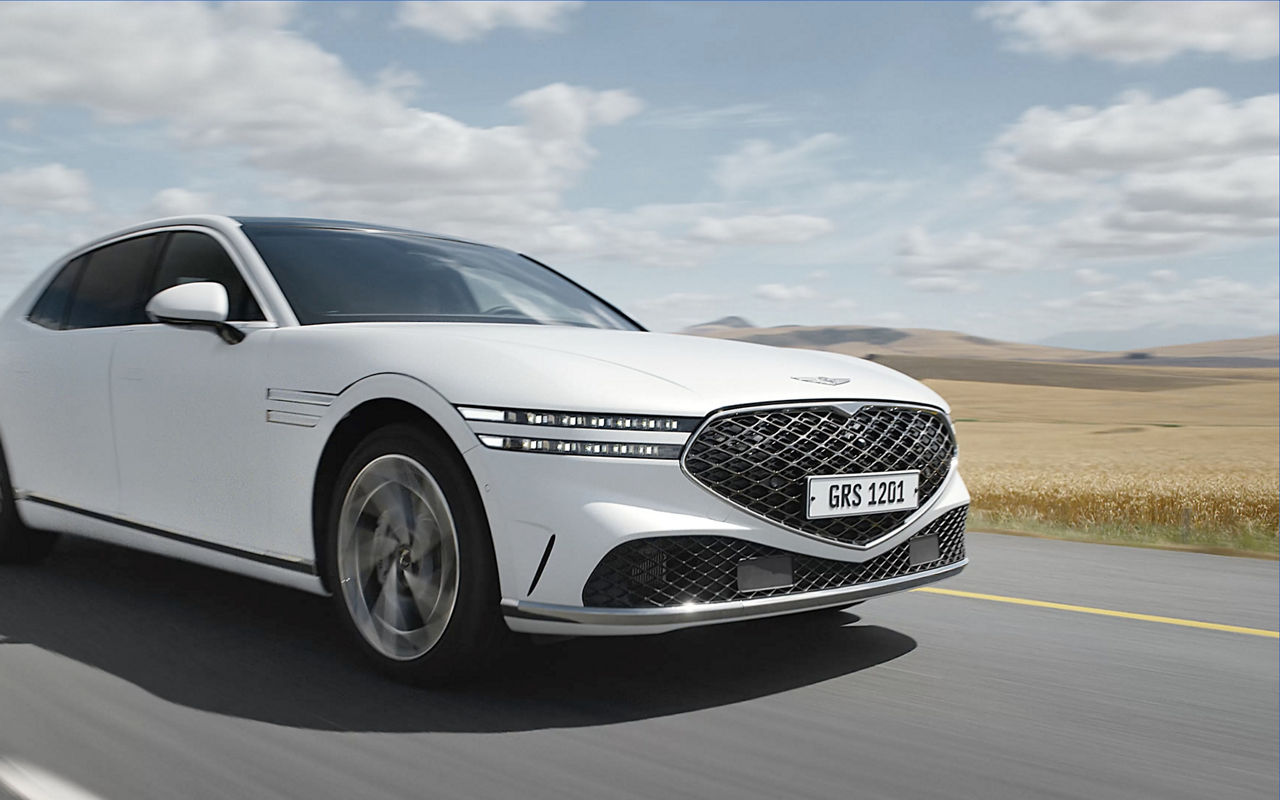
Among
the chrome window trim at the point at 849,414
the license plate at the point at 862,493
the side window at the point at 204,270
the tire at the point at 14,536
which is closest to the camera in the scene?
the chrome window trim at the point at 849,414

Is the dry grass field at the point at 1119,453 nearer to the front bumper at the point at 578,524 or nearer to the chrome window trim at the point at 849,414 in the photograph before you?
the chrome window trim at the point at 849,414

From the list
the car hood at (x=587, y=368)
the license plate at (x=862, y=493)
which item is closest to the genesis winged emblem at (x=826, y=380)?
the car hood at (x=587, y=368)

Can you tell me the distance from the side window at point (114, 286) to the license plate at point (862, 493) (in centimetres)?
285

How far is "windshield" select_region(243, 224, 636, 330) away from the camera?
15.1 feet

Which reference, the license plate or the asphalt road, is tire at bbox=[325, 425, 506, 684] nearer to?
the asphalt road

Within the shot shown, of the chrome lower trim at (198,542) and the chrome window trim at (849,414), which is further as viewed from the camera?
the chrome lower trim at (198,542)

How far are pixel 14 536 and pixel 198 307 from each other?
2.21 metres

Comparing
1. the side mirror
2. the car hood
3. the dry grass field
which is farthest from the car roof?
the dry grass field

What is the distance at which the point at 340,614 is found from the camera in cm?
418

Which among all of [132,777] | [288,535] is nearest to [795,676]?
[288,535]

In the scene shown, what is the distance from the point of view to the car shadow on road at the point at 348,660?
12.2ft

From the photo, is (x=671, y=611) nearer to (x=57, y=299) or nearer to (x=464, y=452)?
(x=464, y=452)

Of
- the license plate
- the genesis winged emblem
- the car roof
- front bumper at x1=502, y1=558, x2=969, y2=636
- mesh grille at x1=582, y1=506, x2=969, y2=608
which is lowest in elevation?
front bumper at x1=502, y1=558, x2=969, y2=636

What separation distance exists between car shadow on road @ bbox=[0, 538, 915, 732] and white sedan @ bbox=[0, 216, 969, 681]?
22 centimetres
